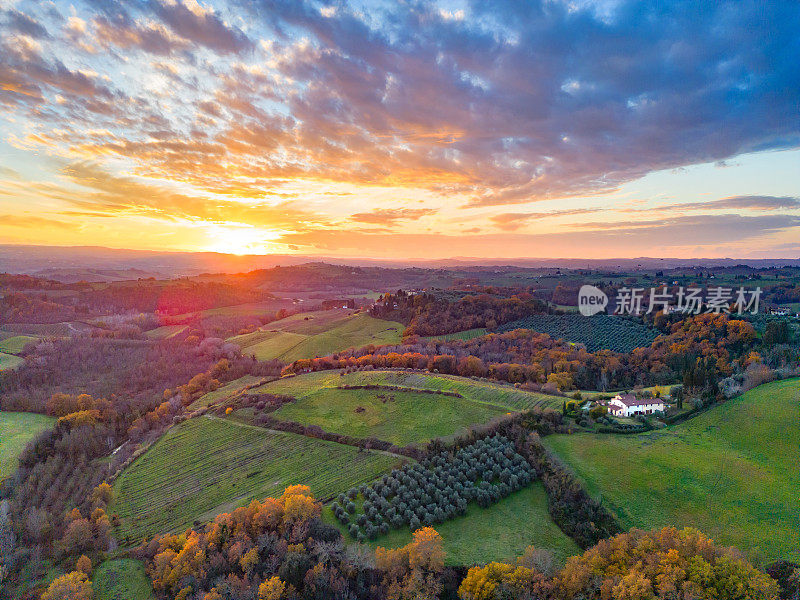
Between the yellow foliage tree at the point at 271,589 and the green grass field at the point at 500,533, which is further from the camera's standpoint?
the green grass field at the point at 500,533

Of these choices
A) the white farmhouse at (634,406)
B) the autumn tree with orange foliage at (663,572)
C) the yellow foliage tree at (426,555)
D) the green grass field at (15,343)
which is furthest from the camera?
the green grass field at (15,343)

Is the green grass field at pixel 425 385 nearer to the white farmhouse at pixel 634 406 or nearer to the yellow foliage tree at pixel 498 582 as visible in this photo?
the white farmhouse at pixel 634 406

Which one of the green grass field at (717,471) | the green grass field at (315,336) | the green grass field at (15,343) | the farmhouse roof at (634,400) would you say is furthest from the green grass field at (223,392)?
the green grass field at (15,343)

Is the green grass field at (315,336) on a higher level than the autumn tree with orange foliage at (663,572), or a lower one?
lower

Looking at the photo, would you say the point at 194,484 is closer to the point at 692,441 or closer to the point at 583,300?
the point at 692,441

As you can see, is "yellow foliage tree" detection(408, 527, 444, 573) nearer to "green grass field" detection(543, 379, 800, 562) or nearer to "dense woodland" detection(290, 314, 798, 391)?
"green grass field" detection(543, 379, 800, 562)

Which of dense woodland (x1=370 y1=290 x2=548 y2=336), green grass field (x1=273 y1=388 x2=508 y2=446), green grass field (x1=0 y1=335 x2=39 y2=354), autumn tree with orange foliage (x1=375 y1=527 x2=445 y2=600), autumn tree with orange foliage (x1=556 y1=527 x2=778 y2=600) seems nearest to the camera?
autumn tree with orange foliage (x1=556 y1=527 x2=778 y2=600)

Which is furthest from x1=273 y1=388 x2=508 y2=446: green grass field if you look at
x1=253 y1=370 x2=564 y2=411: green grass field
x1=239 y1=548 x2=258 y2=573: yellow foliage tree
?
x1=239 y1=548 x2=258 y2=573: yellow foliage tree
